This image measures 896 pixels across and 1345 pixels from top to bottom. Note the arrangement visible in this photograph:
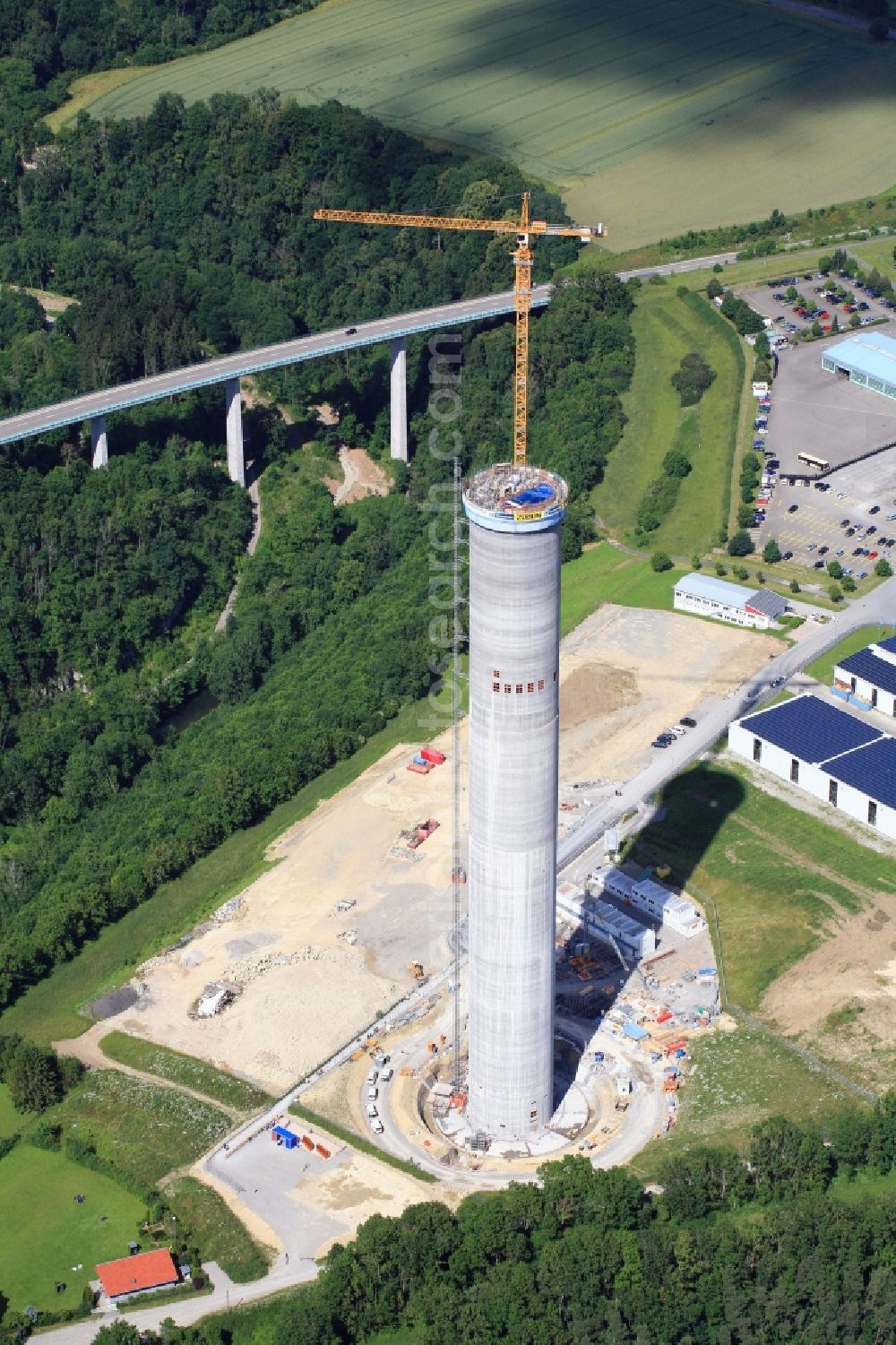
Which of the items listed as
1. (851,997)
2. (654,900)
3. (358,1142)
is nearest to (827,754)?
(654,900)

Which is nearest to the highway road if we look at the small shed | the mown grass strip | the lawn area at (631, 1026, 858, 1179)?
the lawn area at (631, 1026, 858, 1179)

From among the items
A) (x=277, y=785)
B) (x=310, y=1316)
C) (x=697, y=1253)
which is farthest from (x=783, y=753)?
(x=310, y=1316)

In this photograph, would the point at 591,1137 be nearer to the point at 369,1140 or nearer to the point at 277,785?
the point at 369,1140

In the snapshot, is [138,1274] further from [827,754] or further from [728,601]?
[728,601]

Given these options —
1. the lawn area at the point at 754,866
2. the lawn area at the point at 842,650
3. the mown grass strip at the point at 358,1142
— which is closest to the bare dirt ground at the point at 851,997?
the lawn area at the point at 754,866

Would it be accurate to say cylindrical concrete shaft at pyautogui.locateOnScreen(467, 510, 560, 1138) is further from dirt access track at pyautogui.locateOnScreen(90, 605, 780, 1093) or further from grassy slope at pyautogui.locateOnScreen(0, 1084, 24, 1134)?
grassy slope at pyautogui.locateOnScreen(0, 1084, 24, 1134)
